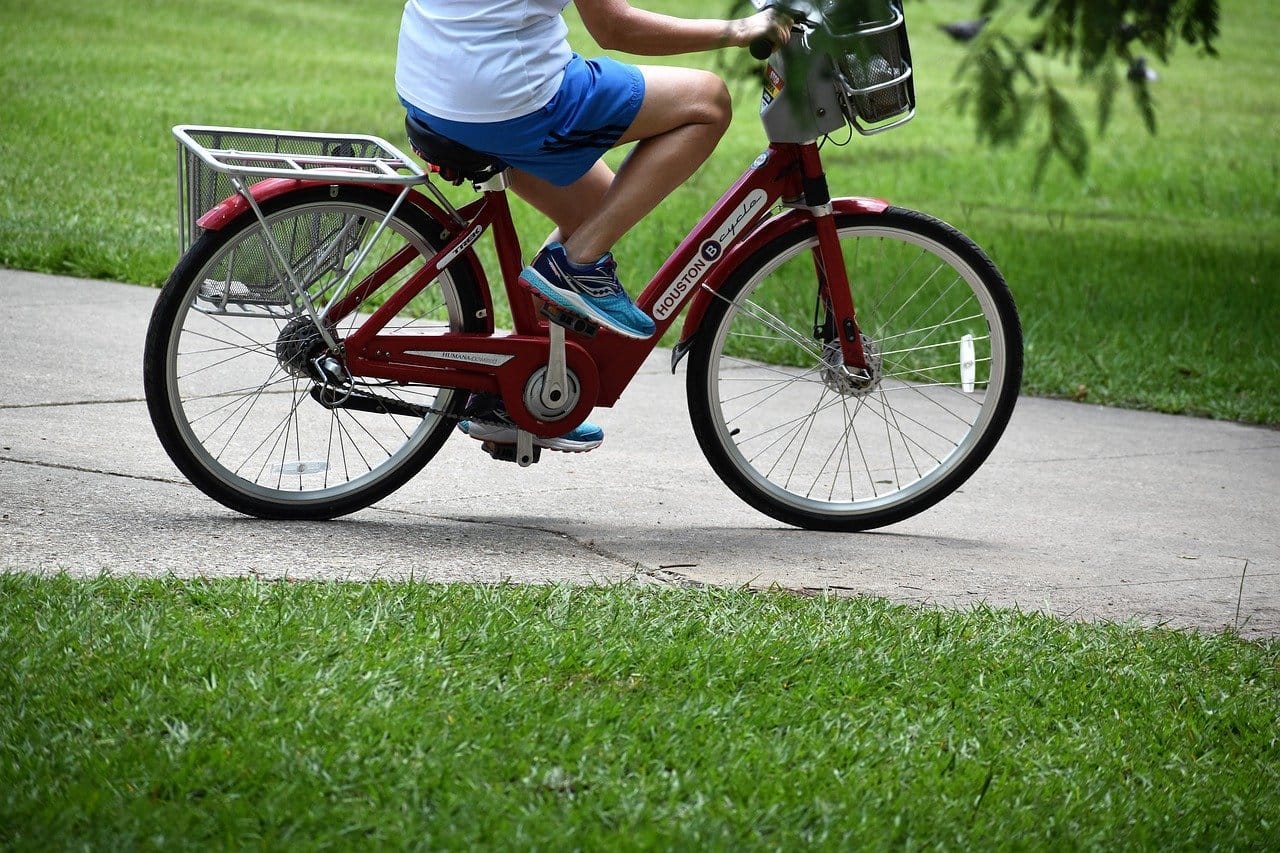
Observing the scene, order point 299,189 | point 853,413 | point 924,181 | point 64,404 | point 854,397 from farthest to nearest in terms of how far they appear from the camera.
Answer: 1. point 924,181
2. point 64,404
3. point 853,413
4. point 854,397
5. point 299,189

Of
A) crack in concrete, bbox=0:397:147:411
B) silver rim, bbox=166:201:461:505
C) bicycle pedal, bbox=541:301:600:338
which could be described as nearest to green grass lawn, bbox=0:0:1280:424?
bicycle pedal, bbox=541:301:600:338

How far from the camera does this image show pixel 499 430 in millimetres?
4664

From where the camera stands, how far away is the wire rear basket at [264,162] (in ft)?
14.0

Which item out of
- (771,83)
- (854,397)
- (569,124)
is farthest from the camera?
(854,397)

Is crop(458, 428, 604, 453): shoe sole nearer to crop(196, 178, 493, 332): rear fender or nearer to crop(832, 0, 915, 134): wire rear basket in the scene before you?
crop(196, 178, 493, 332): rear fender

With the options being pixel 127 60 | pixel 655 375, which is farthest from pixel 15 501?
pixel 127 60

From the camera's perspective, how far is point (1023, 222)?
1251cm

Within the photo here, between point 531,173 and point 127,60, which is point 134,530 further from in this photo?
point 127,60

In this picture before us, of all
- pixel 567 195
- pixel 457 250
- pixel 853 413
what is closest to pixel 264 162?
pixel 457 250

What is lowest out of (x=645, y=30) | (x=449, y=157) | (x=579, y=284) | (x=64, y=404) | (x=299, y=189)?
(x=64, y=404)

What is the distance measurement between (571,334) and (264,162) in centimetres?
96

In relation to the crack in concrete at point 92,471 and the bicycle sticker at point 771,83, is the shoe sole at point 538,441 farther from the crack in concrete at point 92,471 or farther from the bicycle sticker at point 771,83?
the bicycle sticker at point 771,83

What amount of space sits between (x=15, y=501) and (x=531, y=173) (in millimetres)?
1662

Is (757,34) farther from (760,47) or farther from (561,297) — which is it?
(561,297)
